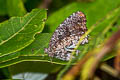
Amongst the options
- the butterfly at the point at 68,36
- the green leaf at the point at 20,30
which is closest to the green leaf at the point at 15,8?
the green leaf at the point at 20,30

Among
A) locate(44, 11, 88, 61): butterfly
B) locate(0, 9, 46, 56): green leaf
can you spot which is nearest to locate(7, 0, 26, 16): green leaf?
locate(0, 9, 46, 56): green leaf

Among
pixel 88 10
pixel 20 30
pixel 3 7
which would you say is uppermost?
pixel 3 7

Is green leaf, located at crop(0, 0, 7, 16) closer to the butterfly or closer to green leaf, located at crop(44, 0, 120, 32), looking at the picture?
green leaf, located at crop(44, 0, 120, 32)

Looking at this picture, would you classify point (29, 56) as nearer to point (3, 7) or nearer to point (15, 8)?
point (15, 8)

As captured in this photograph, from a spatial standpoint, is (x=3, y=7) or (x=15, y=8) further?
(x=3, y=7)

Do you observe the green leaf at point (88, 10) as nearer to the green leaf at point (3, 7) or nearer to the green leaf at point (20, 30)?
the green leaf at point (3, 7)

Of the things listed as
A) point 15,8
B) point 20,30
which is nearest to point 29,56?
point 20,30

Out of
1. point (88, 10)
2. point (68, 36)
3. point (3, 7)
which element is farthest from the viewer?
point (3, 7)
